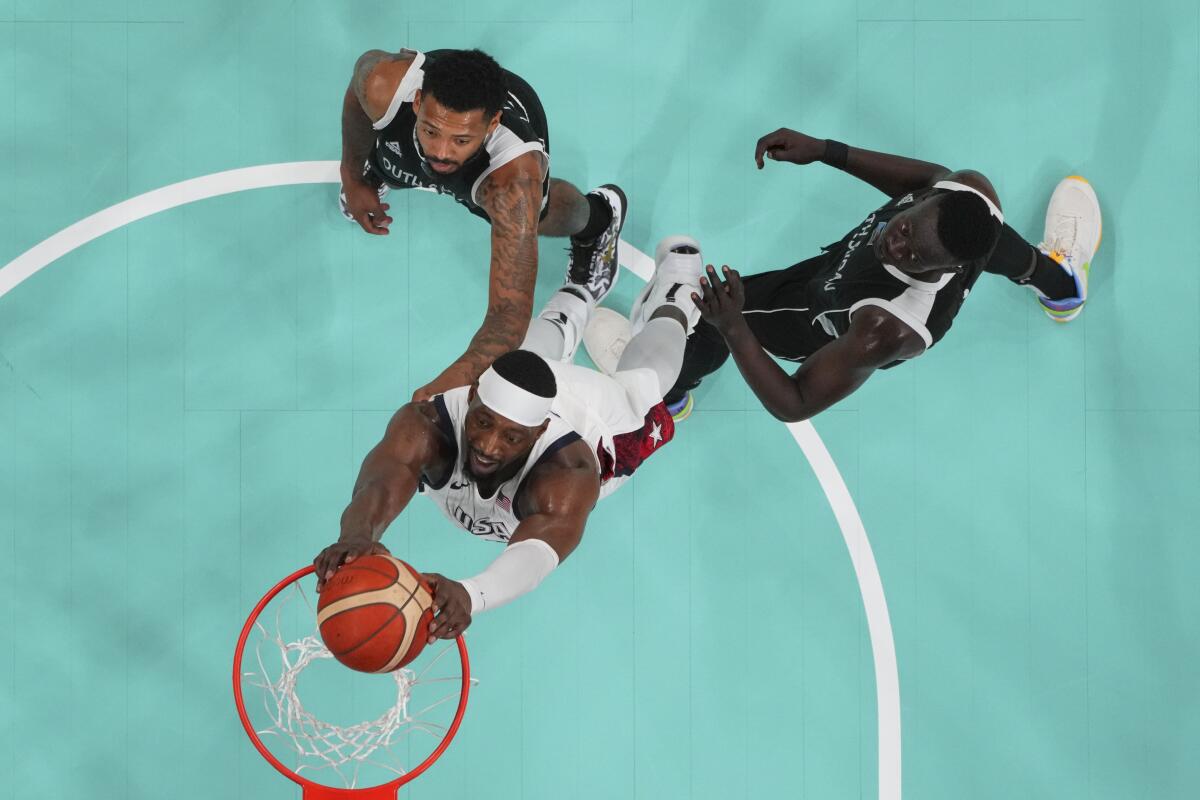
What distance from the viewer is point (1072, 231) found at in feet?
15.1

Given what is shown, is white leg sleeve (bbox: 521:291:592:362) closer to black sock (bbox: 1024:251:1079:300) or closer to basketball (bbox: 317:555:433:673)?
basketball (bbox: 317:555:433:673)

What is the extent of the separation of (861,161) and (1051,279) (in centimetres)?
129

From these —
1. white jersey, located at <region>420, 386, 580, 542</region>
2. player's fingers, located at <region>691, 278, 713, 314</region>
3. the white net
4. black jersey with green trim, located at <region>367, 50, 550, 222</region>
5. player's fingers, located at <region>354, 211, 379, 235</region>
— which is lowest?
the white net

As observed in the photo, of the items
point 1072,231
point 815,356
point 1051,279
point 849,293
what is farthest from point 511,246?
point 1072,231

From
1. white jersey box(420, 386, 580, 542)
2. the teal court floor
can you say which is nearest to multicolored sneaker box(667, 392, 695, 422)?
the teal court floor

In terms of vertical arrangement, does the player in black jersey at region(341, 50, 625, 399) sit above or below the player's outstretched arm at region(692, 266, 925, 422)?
above

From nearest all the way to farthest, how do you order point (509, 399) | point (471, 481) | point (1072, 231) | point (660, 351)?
1. point (509, 399)
2. point (471, 481)
3. point (660, 351)
4. point (1072, 231)

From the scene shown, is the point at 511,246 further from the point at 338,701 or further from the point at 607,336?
the point at 338,701

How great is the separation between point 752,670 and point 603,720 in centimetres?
81

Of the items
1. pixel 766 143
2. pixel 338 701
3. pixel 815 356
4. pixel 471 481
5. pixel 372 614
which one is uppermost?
pixel 766 143

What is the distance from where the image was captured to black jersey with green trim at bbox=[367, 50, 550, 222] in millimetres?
3371

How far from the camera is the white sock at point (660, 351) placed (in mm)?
3891

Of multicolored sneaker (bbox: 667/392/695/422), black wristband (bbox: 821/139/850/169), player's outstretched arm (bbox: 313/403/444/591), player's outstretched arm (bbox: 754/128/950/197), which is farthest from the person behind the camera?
multicolored sneaker (bbox: 667/392/695/422)

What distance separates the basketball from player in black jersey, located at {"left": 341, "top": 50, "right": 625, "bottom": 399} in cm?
65
